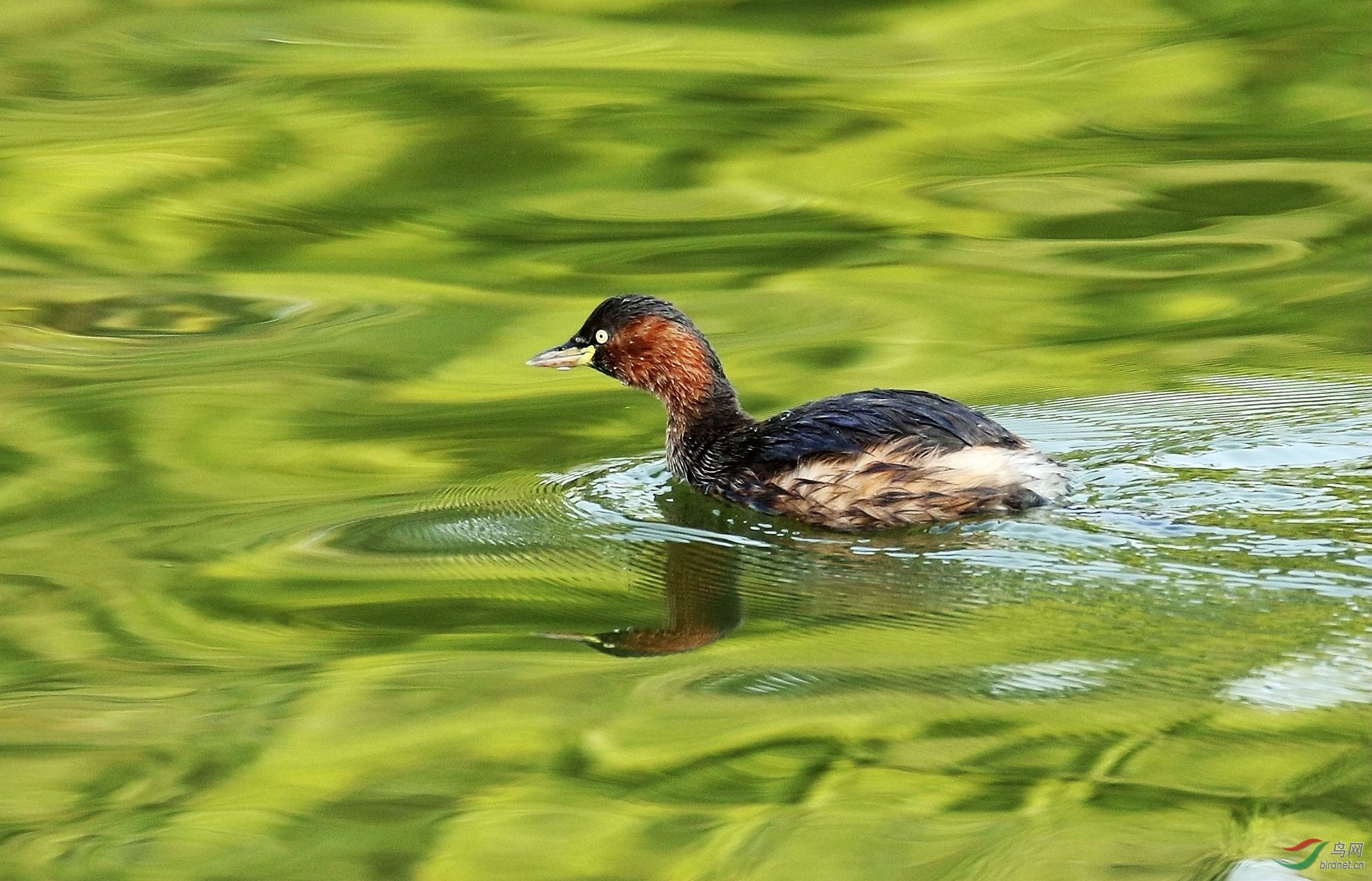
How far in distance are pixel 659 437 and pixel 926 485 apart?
59.7 inches

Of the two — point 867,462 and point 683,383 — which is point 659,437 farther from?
point 867,462

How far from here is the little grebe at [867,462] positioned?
5.81m

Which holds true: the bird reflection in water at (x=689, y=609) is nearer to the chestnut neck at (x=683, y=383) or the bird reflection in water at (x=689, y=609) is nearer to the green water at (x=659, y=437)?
the green water at (x=659, y=437)

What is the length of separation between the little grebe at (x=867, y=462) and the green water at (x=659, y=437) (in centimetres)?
10

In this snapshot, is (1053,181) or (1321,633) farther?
(1053,181)

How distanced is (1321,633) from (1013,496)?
1241 millimetres

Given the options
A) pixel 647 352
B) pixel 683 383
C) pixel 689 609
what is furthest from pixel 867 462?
pixel 647 352

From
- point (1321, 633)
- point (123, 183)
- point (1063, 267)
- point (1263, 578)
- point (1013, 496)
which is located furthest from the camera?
point (123, 183)

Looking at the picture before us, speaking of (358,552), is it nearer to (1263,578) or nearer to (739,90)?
(1263,578)

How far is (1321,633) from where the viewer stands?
4.70m

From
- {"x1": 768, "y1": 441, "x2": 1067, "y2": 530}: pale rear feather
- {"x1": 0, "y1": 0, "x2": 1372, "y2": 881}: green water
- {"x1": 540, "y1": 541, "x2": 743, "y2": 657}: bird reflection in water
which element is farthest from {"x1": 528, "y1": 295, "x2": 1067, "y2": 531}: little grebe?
{"x1": 540, "y1": 541, "x2": 743, "y2": 657}: bird reflection in water

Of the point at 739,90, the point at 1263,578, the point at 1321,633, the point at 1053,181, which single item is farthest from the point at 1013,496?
the point at 739,90
